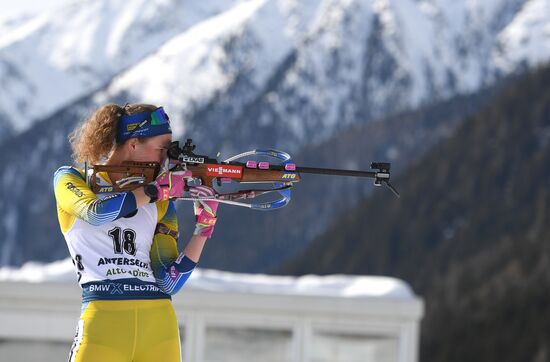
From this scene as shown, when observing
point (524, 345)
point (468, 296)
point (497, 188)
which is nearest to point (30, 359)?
point (524, 345)

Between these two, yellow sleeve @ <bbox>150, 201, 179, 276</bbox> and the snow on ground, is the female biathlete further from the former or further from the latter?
the snow on ground

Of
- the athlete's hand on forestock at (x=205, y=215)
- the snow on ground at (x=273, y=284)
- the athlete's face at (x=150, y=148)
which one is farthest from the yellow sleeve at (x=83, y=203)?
the snow on ground at (x=273, y=284)

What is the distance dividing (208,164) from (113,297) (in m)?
0.64

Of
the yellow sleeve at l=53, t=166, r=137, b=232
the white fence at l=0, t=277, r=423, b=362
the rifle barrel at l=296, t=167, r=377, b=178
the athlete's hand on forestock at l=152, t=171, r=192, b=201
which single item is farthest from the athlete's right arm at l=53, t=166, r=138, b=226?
the white fence at l=0, t=277, r=423, b=362

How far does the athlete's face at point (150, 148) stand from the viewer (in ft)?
15.1

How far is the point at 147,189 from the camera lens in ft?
14.4

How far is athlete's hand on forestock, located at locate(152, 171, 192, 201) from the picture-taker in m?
4.43

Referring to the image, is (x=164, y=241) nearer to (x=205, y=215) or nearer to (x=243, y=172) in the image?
(x=205, y=215)

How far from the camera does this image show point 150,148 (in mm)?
4613

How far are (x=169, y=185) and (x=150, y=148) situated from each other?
228mm

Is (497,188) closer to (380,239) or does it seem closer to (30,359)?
(380,239)

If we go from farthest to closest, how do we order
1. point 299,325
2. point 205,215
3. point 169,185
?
point 299,325 < point 205,215 < point 169,185

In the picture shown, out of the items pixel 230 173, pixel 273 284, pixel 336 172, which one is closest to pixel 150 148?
pixel 230 173

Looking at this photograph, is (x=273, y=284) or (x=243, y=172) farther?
(x=273, y=284)
